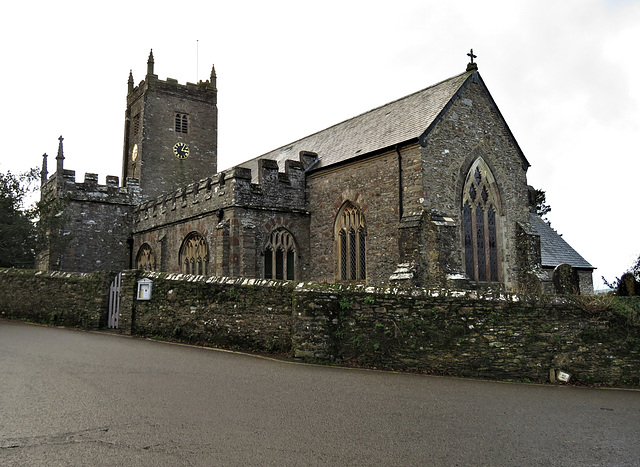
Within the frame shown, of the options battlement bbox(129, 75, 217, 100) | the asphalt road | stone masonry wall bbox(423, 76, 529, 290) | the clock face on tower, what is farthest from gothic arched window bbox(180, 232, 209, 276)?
battlement bbox(129, 75, 217, 100)

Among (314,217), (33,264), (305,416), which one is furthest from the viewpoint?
(33,264)

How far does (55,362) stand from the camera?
934 centimetres

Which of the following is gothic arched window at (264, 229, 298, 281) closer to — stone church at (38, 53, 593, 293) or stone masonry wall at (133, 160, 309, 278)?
stone church at (38, 53, 593, 293)

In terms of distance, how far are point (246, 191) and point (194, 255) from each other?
421cm

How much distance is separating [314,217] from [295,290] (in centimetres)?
1027

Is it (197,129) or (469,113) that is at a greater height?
(197,129)

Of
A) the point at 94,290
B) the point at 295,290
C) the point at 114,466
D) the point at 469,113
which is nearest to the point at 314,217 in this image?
the point at 469,113

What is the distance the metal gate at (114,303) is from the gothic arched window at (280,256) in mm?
5946

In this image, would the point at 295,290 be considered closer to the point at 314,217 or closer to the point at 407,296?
the point at 407,296

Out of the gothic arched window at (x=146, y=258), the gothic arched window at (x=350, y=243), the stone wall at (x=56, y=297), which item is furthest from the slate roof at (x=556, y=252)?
the stone wall at (x=56, y=297)

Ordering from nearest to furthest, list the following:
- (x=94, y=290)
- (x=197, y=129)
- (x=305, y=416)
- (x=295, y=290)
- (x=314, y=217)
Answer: (x=305, y=416), (x=295, y=290), (x=94, y=290), (x=314, y=217), (x=197, y=129)

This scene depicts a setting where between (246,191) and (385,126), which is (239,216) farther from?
(385,126)

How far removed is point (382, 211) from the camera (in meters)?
17.5

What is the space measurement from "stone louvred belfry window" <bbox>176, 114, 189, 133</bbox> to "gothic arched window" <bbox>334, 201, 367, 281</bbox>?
16585 millimetres
